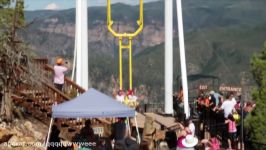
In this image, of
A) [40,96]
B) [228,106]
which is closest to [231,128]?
[228,106]

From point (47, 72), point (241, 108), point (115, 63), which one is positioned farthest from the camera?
point (115, 63)

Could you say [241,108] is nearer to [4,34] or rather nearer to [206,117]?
[206,117]

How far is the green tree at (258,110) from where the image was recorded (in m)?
15.9

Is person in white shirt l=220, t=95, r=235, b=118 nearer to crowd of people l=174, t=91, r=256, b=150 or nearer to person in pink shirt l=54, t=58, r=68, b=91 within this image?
crowd of people l=174, t=91, r=256, b=150

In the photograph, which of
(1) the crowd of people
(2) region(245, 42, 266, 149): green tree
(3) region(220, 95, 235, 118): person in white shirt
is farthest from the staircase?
(2) region(245, 42, 266, 149): green tree

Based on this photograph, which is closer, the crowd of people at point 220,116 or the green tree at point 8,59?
the crowd of people at point 220,116

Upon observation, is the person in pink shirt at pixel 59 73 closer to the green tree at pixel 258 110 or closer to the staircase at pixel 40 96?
the staircase at pixel 40 96

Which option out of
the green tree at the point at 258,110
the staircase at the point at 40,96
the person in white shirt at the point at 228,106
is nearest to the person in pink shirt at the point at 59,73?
the staircase at the point at 40,96

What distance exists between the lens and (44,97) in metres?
19.7

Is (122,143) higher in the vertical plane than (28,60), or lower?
lower

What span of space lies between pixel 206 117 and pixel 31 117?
5.37 metres

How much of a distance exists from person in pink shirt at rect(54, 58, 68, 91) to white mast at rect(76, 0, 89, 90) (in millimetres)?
3004

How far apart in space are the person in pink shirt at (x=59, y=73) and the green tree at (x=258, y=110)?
5345mm

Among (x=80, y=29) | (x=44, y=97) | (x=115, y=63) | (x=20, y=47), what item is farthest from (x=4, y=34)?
(x=115, y=63)
